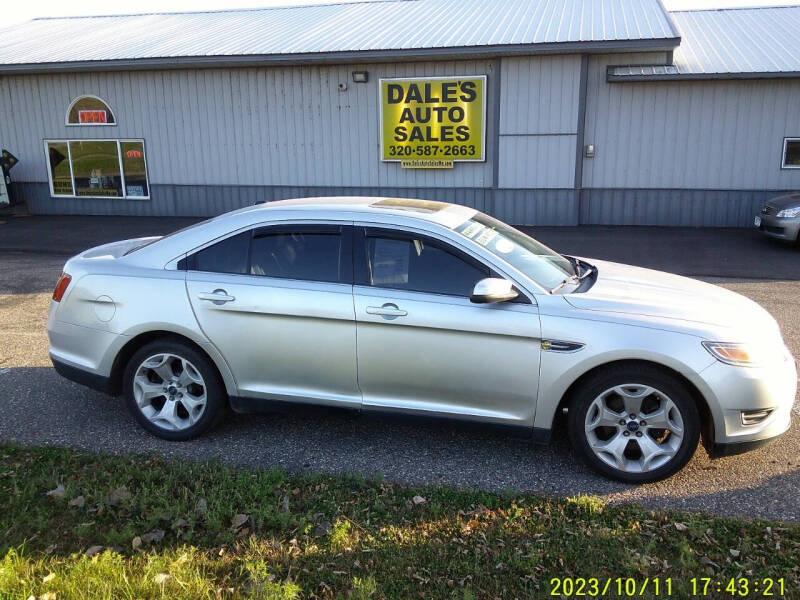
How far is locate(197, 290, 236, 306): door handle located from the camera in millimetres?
4500

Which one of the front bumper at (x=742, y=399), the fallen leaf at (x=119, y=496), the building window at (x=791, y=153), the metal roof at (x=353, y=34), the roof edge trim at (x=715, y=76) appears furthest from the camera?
the building window at (x=791, y=153)

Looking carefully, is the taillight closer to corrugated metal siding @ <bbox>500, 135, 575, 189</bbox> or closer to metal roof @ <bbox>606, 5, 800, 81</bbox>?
corrugated metal siding @ <bbox>500, 135, 575, 189</bbox>

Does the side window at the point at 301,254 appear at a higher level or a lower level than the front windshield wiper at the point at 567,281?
higher

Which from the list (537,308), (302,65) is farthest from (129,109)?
(537,308)

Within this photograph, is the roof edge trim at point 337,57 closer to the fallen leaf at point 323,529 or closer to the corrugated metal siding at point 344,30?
the corrugated metal siding at point 344,30

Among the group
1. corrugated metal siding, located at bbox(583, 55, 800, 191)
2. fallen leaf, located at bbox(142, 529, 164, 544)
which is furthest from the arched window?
fallen leaf, located at bbox(142, 529, 164, 544)

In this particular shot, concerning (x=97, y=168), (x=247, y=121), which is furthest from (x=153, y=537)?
(x=97, y=168)

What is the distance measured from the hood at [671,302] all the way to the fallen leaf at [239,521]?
226 centimetres

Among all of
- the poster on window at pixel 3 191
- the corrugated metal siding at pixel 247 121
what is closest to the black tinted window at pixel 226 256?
the corrugated metal siding at pixel 247 121

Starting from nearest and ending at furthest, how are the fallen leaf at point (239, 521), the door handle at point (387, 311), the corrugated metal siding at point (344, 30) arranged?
1. the fallen leaf at point (239, 521)
2. the door handle at point (387, 311)
3. the corrugated metal siding at point (344, 30)

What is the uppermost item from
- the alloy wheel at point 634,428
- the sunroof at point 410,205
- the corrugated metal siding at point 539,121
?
the corrugated metal siding at point 539,121

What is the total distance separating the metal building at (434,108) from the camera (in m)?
14.4

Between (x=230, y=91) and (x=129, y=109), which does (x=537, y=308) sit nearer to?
(x=230, y=91)

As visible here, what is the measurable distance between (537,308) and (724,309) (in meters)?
1.26
